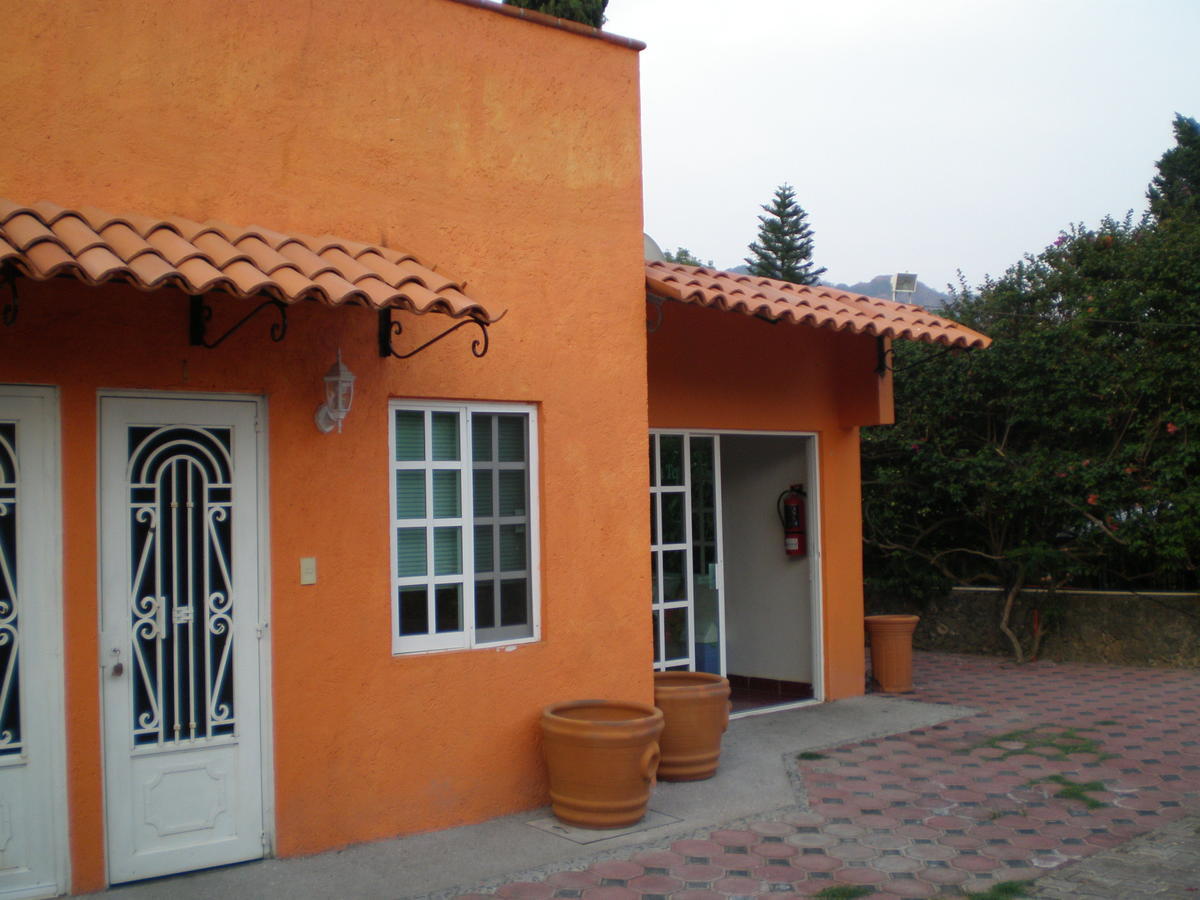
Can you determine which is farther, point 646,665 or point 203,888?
point 646,665

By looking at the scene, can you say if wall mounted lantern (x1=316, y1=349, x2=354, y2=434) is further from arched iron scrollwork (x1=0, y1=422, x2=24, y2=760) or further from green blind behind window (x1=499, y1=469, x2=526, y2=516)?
arched iron scrollwork (x1=0, y1=422, x2=24, y2=760)

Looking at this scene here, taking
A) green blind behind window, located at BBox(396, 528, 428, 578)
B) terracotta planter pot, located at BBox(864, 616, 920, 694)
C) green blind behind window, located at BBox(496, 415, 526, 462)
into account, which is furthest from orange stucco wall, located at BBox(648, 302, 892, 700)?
green blind behind window, located at BBox(396, 528, 428, 578)

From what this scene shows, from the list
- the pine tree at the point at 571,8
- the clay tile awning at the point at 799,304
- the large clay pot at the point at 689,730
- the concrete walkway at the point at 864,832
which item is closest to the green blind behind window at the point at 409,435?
the clay tile awning at the point at 799,304

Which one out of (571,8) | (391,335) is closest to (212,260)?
(391,335)

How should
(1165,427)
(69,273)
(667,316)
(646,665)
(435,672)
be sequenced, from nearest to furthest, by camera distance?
(69,273) → (435,672) → (646,665) → (667,316) → (1165,427)

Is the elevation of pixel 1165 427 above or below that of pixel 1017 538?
above

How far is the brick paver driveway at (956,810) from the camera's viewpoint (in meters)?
5.12

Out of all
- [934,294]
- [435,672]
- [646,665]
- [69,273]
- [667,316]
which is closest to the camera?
[69,273]

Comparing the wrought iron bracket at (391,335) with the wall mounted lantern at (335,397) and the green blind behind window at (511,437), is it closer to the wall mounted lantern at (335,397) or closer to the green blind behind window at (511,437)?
the wall mounted lantern at (335,397)

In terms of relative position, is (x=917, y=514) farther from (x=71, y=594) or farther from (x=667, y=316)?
(x=71, y=594)

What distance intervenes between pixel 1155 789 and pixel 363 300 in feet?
17.9

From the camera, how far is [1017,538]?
12.4 metres

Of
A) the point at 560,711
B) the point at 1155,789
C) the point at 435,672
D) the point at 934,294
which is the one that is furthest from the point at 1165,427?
the point at 934,294

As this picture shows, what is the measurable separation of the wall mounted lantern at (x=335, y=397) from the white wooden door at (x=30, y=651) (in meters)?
1.19
